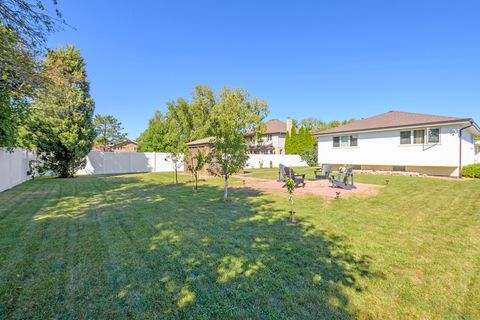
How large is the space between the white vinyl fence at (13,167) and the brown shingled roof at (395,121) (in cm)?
2313

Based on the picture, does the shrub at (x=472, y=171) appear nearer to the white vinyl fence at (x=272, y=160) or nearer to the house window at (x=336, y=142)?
the house window at (x=336, y=142)

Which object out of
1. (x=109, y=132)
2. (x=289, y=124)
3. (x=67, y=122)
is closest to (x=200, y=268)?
(x=67, y=122)

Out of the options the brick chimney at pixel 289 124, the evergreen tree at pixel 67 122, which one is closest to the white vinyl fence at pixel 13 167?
the evergreen tree at pixel 67 122

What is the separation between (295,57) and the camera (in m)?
20.8

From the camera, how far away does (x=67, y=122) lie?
16.2m

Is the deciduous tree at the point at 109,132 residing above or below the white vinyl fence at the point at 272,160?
above

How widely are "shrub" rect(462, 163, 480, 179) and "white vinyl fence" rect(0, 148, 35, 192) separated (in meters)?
27.0

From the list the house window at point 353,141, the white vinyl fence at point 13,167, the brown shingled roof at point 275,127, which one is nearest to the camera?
the white vinyl fence at point 13,167

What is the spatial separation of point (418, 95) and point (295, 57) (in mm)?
11907

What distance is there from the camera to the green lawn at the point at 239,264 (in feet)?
8.32

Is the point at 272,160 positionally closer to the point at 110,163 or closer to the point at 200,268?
the point at 110,163

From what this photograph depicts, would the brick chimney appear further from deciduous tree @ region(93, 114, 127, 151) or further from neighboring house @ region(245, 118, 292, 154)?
deciduous tree @ region(93, 114, 127, 151)

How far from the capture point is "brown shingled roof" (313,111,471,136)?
16.2 m

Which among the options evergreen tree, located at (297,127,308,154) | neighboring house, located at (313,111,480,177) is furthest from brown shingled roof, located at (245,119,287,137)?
neighboring house, located at (313,111,480,177)
